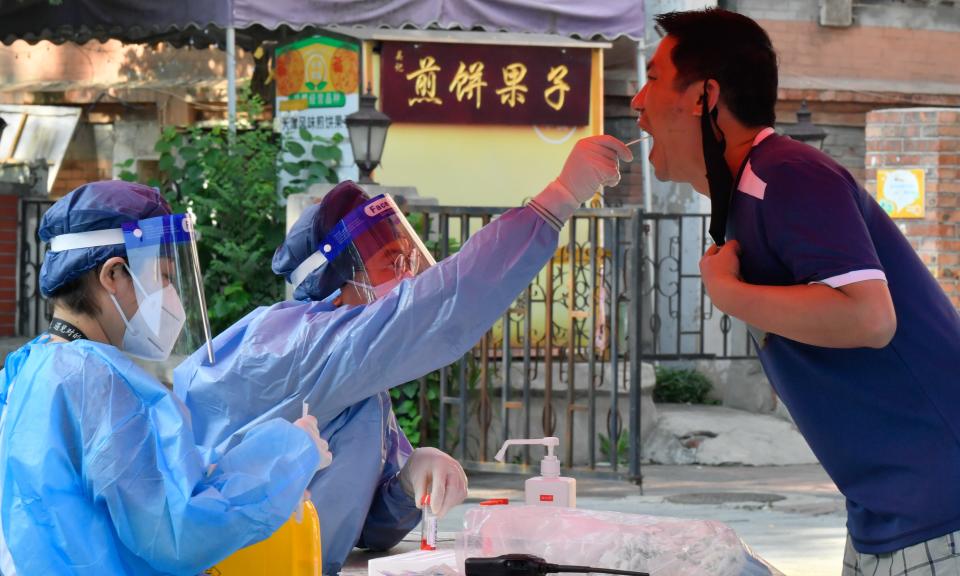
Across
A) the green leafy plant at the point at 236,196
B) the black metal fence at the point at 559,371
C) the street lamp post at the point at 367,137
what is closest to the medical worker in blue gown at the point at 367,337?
the black metal fence at the point at 559,371

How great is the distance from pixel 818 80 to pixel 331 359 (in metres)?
10.1

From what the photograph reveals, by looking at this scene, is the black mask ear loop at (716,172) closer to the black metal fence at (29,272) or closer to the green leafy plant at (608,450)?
the green leafy plant at (608,450)

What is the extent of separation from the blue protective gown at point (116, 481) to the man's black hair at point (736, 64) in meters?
0.89

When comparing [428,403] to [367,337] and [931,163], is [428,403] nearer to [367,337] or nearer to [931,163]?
[931,163]

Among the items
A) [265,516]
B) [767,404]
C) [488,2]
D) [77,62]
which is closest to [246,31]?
[488,2]

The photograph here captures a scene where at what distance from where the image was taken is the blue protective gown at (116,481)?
6.63 ft

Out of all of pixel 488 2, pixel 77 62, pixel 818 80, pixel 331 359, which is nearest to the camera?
pixel 331 359

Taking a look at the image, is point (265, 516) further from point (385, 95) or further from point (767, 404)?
point (767, 404)

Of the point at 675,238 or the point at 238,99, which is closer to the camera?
the point at 238,99

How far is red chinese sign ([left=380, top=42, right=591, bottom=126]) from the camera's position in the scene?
9.72 meters

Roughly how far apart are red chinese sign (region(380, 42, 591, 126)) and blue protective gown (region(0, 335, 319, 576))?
7745 millimetres

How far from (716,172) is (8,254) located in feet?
26.9

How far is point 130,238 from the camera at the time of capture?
7.50 feet

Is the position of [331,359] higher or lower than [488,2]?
lower
